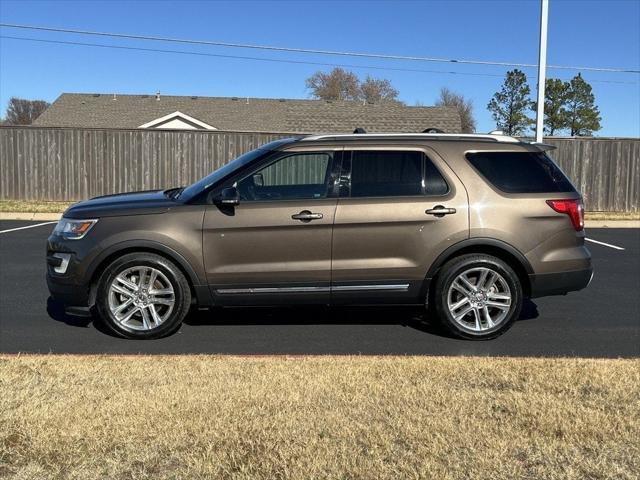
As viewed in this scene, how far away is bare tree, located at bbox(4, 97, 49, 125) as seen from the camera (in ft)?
223

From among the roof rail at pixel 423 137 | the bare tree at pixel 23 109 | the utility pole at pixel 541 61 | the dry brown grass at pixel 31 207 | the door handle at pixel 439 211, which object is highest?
the bare tree at pixel 23 109

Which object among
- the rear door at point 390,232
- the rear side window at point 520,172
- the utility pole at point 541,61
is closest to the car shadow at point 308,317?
the rear door at point 390,232

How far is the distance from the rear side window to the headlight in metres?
3.58

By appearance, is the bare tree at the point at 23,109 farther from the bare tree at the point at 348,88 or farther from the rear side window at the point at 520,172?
the rear side window at the point at 520,172

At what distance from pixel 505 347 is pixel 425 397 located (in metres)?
1.91

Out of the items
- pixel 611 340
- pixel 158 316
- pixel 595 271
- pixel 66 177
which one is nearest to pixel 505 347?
pixel 611 340

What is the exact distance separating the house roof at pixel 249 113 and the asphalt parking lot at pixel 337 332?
2175 cm

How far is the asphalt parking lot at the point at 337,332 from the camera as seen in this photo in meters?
5.63

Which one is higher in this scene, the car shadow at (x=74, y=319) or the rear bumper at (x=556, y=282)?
the rear bumper at (x=556, y=282)

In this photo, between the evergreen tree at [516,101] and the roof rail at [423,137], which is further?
the evergreen tree at [516,101]

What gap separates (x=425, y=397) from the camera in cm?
412

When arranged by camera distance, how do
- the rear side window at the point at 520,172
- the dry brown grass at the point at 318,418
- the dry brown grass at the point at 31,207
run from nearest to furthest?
1. the dry brown grass at the point at 318,418
2. the rear side window at the point at 520,172
3. the dry brown grass at the point at 31,207

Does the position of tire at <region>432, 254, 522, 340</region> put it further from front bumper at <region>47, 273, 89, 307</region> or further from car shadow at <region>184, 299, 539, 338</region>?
front bumper at <region>47, 273, 89, 307</region>

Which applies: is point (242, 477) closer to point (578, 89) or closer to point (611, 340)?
point (611, 340)
